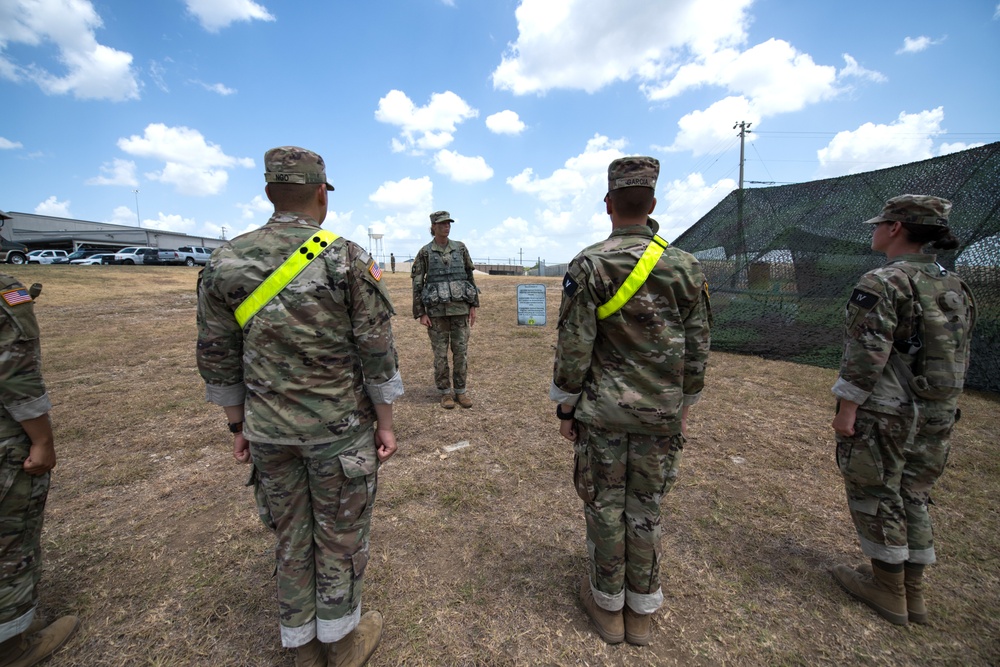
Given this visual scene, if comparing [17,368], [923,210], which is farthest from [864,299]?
[17,368]

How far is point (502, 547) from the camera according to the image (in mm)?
2816

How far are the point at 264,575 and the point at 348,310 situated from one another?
1.83 m

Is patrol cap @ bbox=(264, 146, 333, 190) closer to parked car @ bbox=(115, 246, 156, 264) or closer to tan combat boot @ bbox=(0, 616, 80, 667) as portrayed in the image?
tan combat boot @ bbox=(0, 616, 80, 667)

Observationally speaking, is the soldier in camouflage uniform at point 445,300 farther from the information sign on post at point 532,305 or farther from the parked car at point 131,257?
the parked car at point 131,257

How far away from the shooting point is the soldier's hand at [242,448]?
1.91 meters

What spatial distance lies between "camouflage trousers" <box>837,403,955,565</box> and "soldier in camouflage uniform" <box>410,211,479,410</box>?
370 centimetres

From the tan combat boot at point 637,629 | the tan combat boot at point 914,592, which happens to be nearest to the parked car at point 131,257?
the tan combat boot at point 637,629

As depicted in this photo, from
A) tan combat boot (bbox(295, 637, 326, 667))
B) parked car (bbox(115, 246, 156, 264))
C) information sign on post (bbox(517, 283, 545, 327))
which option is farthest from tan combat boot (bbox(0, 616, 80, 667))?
parked car (bbox(115, 246, 156, 264))

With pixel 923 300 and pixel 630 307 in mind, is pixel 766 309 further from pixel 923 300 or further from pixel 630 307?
pixel 630 307

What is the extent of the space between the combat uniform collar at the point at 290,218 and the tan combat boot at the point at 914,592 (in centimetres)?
337

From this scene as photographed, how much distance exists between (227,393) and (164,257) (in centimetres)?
3580

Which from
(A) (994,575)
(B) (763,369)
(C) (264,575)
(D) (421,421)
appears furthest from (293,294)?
(B) (763,369)

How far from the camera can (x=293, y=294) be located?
172 cm

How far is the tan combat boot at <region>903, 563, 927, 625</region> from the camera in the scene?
7.28ft
